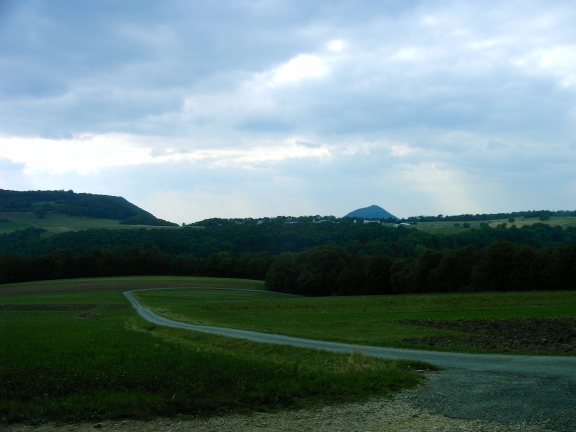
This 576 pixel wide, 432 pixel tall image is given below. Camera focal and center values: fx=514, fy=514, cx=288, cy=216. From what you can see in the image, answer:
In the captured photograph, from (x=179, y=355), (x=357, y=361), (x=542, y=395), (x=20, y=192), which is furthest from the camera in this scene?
(x=20, y=192)

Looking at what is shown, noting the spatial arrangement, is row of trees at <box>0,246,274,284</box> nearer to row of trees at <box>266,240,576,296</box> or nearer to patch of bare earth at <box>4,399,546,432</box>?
row of trees at <box>266,240,576,296</box>

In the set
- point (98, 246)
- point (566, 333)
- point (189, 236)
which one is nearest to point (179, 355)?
point (566, 333)

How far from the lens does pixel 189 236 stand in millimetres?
152375

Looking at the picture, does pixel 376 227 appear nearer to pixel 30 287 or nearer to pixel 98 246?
pixel 98 246

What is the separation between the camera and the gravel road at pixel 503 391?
1038cm

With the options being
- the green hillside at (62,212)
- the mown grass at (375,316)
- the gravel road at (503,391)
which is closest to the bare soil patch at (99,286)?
the mown grass at (375,316)

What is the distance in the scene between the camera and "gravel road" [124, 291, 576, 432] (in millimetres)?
10383

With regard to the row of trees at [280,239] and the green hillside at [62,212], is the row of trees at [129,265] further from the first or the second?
the green hillside at [62,212]

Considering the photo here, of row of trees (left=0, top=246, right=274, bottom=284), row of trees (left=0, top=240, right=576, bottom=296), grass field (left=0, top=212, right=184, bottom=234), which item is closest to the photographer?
row of trees (left=0, top=240, right=576, bottom=296)

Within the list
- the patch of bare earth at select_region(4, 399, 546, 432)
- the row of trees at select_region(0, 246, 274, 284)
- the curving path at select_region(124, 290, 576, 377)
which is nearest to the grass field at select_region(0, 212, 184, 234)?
the row of trees at select_region(0, 246, 274, 284)

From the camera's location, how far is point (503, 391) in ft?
40.6

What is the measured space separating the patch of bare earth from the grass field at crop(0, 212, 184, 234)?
112629mm

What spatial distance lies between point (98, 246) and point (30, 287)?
1476 inches

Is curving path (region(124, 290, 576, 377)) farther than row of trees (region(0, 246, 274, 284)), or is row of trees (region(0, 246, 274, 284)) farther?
row of trees (region(0, 246, 274, 284))
